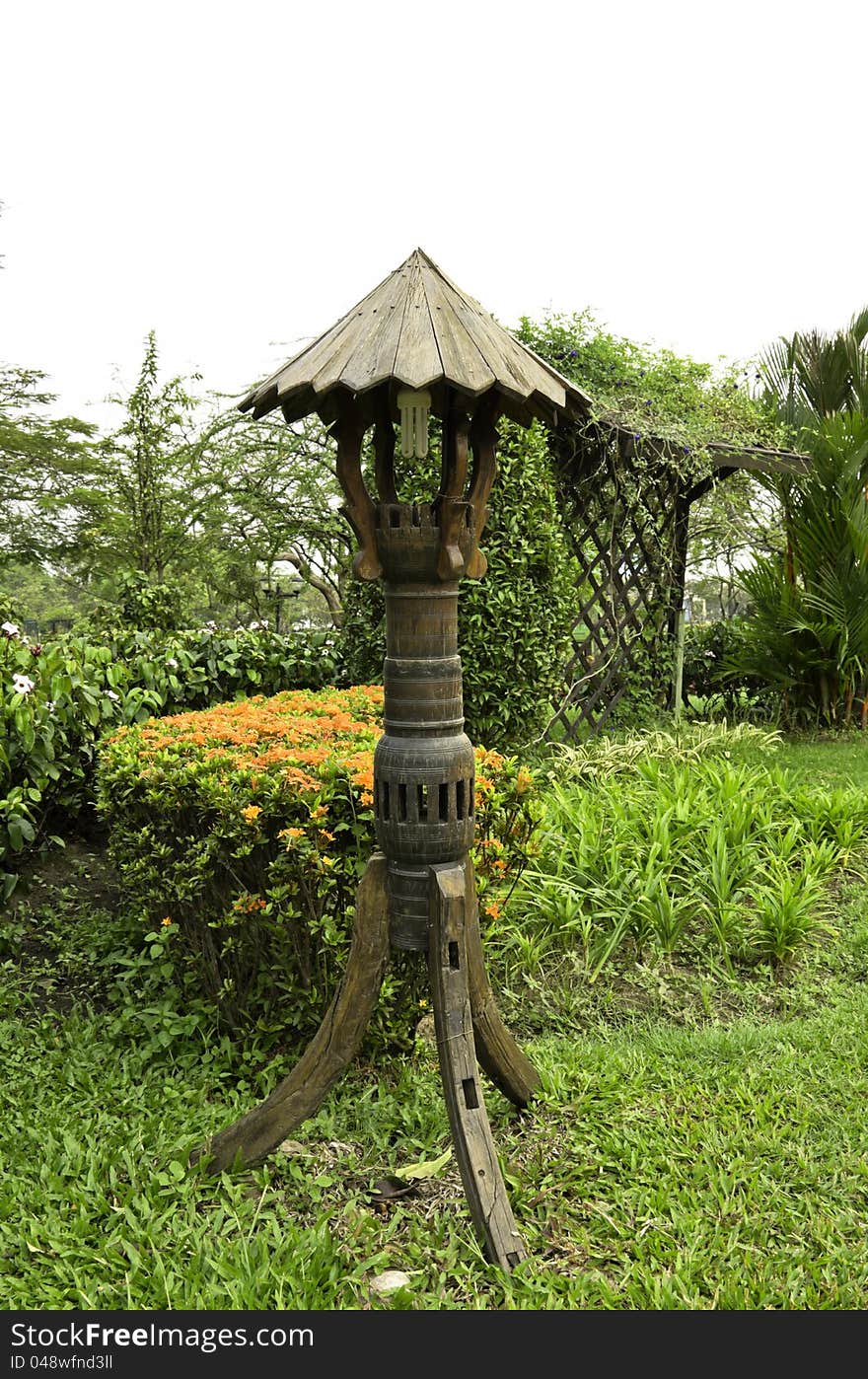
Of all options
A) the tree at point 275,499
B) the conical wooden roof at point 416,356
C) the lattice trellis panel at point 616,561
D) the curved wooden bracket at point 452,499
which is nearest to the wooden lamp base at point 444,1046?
the curved wooden bracket at point 452,499

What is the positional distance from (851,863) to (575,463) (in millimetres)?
3186

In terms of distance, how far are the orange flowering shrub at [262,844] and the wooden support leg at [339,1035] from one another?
13.3 inches

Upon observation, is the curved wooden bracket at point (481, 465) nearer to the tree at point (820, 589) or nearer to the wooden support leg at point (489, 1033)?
the wooden support leg at point (489, 1033)

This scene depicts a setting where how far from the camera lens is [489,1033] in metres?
2.35

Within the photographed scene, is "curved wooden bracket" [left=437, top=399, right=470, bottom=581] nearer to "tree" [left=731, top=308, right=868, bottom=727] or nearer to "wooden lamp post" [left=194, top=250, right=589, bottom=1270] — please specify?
"wooden lamp post" [left=194, top=250, right=589, bottom=1270]

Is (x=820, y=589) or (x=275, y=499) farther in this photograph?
(x=275, y=499)

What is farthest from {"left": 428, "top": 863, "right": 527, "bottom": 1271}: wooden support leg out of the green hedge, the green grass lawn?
the green hedge

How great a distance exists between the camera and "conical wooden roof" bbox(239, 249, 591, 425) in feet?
6.18

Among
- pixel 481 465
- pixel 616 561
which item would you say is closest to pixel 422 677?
pixel 481 465

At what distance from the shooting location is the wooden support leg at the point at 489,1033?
2215 millimetres

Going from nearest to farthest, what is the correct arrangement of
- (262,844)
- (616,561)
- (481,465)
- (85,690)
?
(481,465), (262,844), (85,690), (616,561)

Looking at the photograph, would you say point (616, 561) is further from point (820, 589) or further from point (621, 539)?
point (820, 589)

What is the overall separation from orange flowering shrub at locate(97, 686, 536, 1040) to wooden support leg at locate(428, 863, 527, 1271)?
501mm

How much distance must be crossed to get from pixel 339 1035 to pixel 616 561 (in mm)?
4945
